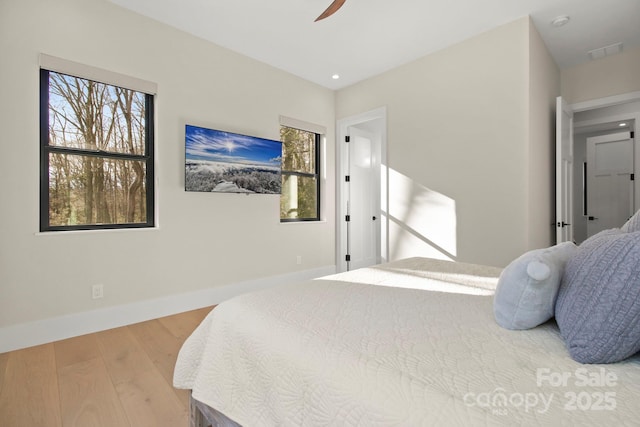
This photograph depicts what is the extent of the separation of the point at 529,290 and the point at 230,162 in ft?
9.56

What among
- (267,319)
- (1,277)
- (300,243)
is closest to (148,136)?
(1,277)

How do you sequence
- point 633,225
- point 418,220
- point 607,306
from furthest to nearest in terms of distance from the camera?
1. point 418,220
2. point 633,225
3. point 607,306

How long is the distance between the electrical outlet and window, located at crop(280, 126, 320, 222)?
6.57ft

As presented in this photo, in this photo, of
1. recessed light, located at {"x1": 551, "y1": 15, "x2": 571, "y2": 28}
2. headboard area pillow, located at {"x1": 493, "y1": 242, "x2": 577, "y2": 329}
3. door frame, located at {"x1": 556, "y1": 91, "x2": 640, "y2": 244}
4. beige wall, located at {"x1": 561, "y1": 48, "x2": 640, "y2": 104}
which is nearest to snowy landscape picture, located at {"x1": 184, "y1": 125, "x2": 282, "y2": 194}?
headboard area pillow, located at {"x1": 493, "y1": 242, "x2": 577, "y2": 329}

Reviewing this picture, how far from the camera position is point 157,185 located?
2.79 metres

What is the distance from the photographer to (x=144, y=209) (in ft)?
9.20

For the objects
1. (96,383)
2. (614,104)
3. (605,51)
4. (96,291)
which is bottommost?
(96,383)

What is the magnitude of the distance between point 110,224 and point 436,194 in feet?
10.5

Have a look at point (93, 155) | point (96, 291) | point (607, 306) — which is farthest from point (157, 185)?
point (607, 306)

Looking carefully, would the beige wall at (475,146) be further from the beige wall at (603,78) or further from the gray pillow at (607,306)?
the gray pillow at (607,306)

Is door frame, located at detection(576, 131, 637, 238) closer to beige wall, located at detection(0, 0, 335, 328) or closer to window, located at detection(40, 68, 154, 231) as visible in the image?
beige wall, located at detection(0, 0, 335, 328)

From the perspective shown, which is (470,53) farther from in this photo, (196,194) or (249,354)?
(249,354)

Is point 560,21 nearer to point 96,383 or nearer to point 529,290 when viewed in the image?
point 529,290

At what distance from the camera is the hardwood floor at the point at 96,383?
149 cm
